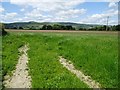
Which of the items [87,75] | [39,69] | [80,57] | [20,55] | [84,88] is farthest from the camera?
[20,55]

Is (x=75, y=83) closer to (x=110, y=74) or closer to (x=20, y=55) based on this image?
(x=110, y=74)

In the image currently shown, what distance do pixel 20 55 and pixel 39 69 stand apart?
663cm

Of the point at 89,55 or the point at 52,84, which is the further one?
the point at 89,55

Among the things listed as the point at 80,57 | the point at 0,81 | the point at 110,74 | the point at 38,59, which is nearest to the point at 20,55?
the point at 38,59

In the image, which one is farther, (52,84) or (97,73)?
(97,73)

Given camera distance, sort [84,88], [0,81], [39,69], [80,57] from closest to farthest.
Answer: [84,88]
[0,81]
[39,69]
[80,57]

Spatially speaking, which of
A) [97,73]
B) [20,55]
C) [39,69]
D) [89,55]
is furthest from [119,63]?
[20,55]

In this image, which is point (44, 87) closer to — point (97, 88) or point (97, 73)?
point (97, 88)

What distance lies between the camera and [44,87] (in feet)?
40.0

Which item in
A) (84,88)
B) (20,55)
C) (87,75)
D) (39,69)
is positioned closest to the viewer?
(84,88)

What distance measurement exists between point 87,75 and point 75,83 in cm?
223

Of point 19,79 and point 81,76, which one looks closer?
point 19,79

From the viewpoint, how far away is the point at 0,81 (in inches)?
537

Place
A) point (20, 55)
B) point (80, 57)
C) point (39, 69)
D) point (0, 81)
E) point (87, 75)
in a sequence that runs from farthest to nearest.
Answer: point (20, 55) < point (80, 57) < point (39, 69) < point (87, 75) < point (0, 81)
